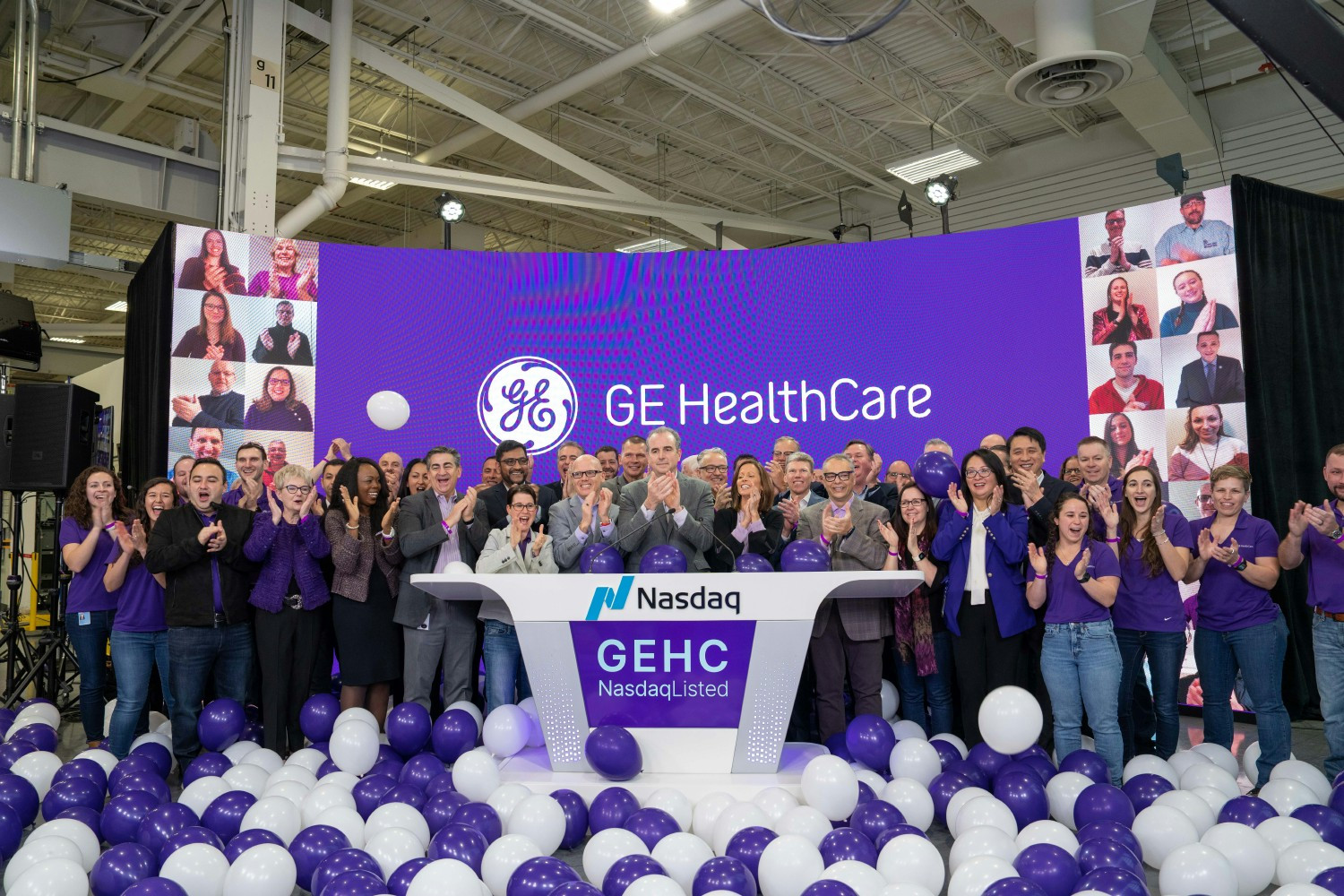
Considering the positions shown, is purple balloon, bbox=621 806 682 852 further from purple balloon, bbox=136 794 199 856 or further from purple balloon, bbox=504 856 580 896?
purple balloon, bbox=136 794 199 856

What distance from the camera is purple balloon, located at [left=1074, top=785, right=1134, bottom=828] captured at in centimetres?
343

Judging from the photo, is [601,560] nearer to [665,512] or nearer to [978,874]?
[665,512]

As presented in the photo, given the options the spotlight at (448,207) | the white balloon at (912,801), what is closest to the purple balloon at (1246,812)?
the white balloon at (912,801)

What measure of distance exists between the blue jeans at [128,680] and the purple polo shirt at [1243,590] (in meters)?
4.71

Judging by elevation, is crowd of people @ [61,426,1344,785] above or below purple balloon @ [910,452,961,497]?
below

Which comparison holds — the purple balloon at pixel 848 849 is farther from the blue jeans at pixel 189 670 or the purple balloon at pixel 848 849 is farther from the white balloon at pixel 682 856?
the blue jeans at pixel 189 670

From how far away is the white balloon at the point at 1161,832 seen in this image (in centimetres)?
325

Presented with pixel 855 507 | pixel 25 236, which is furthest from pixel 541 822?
pixel 25 236

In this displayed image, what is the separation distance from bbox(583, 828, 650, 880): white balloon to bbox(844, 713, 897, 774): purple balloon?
1.24 meters

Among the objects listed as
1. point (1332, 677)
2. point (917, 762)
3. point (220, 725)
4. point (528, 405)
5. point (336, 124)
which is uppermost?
point (336, 124)

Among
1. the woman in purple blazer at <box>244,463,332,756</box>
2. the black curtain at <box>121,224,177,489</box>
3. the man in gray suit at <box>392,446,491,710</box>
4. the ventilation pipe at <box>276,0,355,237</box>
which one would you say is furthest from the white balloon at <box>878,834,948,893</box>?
the ventilation pipe at <box>276,0,355,237</box>

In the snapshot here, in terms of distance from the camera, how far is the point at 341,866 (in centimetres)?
295

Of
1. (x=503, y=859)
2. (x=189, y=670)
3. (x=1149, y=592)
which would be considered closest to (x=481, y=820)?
(x=503, y=859)

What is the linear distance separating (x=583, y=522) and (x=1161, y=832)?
2.50 meters
